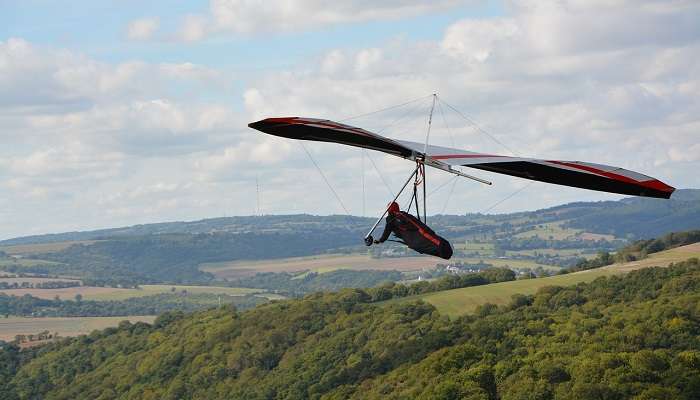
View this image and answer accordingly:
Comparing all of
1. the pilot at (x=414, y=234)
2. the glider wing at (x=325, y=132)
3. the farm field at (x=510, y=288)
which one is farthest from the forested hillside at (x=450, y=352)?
the pilot at (x=414, y=234)

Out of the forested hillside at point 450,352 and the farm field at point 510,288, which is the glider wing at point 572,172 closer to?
the forested hillside at point 450,352

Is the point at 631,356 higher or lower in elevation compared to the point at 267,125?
lower

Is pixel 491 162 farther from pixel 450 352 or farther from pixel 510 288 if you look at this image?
pixel 510 288

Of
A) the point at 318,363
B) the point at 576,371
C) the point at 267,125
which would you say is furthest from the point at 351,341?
the point at 267,125

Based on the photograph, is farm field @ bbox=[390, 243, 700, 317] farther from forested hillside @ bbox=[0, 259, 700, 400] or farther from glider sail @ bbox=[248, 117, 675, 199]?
glider sail @ bbox=[248, 117, 675, 199]

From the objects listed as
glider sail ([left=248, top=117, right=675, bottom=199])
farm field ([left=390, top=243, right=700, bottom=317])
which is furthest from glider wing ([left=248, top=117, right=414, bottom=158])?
farm field ([left=390, top=243, right=700, bottom=317])

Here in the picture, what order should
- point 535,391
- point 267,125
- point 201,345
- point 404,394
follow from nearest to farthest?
1. point 267,125
2. point 535,391
3. point 404,394
4. point 201,345

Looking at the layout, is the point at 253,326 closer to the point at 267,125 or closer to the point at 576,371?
the point at 576,371

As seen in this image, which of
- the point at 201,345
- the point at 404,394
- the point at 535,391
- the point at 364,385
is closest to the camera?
the point at 535,391
